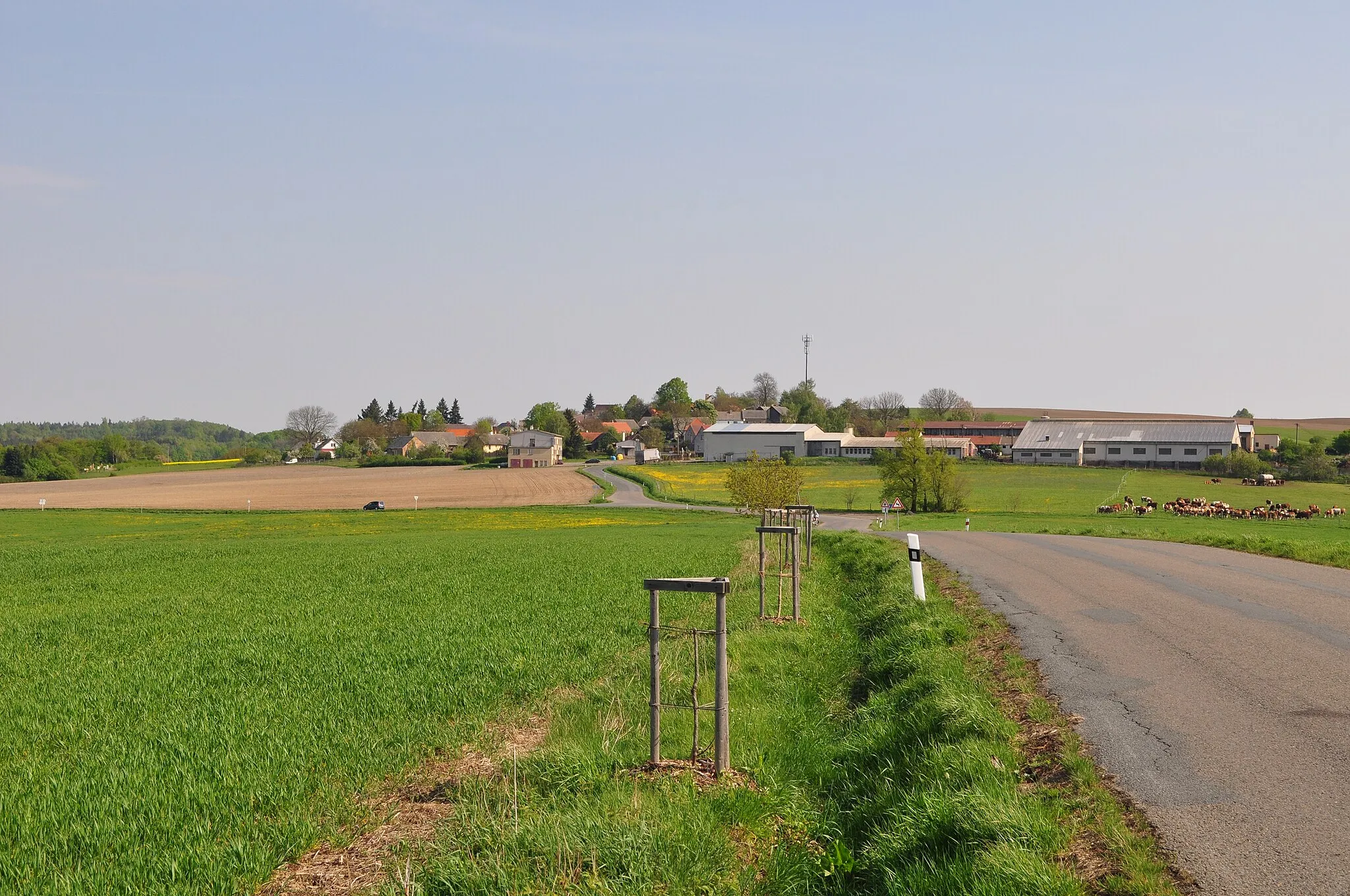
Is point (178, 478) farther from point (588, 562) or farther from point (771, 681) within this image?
point (771, 681)

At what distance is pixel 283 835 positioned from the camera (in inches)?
285

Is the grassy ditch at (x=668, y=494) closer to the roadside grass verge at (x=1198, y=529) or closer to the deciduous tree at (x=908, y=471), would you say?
the deciduous tree at (x=908, y=471)

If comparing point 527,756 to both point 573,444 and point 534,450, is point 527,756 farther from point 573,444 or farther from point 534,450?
point 573,444

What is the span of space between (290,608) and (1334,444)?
451ft

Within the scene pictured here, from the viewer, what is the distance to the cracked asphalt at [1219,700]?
5.95 metres

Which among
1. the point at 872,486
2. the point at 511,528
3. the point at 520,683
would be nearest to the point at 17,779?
the point at 520,683

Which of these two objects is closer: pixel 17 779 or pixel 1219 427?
pixel 17 779

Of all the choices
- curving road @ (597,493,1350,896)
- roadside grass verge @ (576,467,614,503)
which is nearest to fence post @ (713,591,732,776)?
curving road @ (597,493,1350,896)

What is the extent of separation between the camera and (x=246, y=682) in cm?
1300

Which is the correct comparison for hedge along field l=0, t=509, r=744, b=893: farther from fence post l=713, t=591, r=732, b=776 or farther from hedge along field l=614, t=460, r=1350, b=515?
hedge along field l=614, t=460, r=1350, b=515

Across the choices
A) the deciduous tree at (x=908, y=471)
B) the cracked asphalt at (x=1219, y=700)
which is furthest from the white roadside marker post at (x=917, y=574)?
the deciduous tree at (x=908, y=471)

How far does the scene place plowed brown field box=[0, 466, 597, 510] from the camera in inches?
3349

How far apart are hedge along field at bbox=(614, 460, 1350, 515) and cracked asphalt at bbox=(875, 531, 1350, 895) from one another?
5475 cm

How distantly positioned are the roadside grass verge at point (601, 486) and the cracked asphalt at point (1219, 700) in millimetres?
65376
